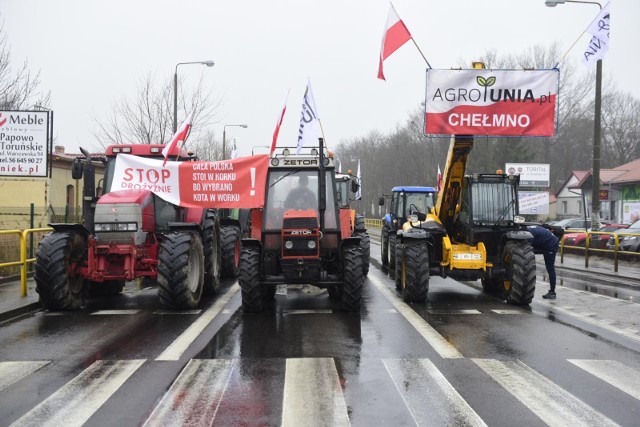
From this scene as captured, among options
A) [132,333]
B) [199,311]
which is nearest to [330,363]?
[132,333]

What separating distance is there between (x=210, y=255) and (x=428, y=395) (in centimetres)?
766

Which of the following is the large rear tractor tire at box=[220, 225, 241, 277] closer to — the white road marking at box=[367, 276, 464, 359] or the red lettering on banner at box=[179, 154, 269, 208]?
the red lettering on banner at box=[179, 154, 269, 208]

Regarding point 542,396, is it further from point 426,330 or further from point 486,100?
point 486,100

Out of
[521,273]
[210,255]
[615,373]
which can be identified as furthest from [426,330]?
[210,255]

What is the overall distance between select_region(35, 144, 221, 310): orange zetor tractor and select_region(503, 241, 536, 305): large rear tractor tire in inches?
233

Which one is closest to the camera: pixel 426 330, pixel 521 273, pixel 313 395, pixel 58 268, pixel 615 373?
pixel 313 395

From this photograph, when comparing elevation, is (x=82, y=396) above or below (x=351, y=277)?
below

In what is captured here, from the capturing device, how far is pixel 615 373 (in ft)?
22.2

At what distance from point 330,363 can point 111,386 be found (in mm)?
2438

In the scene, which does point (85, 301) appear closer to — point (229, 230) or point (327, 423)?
point (229, 230)

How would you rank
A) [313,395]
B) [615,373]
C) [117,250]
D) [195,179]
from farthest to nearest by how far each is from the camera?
[195,179] < [117,250] < [615,373] < [313,395]

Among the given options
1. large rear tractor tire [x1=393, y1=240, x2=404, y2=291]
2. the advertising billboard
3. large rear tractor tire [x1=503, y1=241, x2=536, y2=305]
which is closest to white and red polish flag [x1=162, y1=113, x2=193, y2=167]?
large rear tractor tire [x1=393, y1=240, x2=404, y2=291]

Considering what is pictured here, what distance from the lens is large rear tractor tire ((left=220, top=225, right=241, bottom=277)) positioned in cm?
1575

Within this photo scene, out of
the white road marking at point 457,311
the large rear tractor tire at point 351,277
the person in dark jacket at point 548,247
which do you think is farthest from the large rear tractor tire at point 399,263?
the person in dark jacket at point 548,247
